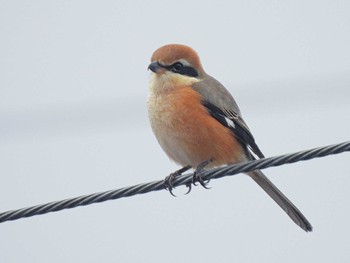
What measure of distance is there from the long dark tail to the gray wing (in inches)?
8.5

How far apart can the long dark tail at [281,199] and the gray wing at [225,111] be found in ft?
0.71

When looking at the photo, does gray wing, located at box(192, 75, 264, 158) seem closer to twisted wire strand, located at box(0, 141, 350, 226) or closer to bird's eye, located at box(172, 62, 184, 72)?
bird's eye, located at box(172, 62, 184, 72)

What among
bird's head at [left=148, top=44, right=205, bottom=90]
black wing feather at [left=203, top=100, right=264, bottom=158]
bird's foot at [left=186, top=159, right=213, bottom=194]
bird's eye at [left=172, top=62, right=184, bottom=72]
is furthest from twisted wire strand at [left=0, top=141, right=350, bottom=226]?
bird's eye at [left=172, top=62, right=184, bottom=72]

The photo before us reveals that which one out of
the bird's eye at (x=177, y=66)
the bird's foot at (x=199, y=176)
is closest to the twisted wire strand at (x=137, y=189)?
the bird's foot at (x=199, y=176)

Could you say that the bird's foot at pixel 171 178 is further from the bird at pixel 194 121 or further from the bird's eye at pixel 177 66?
the bird's eye at pixel 177 66

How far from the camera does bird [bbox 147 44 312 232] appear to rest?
5.81 meters

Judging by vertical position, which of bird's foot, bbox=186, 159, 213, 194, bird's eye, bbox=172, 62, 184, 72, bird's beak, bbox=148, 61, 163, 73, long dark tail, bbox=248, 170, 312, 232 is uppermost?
bird's beak, bbox=148, 61, 163, 73

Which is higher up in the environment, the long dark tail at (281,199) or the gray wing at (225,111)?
the gray wing at (225,111)

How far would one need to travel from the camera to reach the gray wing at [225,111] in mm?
6102

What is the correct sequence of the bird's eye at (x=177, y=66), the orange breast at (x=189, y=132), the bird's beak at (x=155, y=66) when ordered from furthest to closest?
the bird's eye at (x=177, y=66), the bird's beak at (x=155, y=66), the orange breast at (x=189, y=132)

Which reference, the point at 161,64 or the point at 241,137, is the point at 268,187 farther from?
the point at 161,64

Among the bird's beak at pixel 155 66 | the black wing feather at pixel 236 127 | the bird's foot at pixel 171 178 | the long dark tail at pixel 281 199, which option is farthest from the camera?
the bird's beak at pixel 155 66

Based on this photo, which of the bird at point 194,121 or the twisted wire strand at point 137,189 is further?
the bird at point 194,121

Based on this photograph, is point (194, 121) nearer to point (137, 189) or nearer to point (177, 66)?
point (177, 66)
